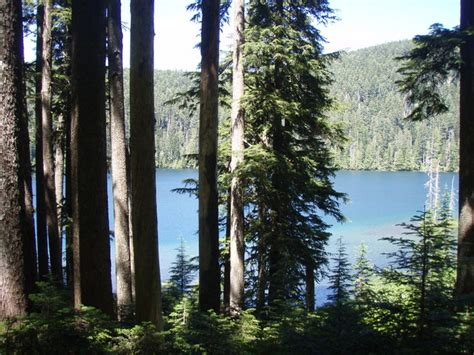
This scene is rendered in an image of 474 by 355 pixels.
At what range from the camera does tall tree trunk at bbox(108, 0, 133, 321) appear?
7.22 metres

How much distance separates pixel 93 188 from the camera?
13.2 ft

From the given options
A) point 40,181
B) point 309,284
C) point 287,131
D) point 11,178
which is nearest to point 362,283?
point 309,284

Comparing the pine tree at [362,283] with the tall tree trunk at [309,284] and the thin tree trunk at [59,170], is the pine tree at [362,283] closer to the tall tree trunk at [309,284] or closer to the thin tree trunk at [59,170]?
the tall tree trunk at [309,284]

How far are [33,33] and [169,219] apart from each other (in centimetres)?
2987

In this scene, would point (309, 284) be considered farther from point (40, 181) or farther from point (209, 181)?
point (40, 181)

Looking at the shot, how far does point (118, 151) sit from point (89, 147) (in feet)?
11.1

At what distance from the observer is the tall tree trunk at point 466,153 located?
6035 mm

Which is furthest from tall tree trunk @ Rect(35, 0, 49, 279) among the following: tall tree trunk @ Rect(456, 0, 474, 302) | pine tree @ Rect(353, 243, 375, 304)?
tall tree trunk @ Rect(456, 0, 474, 302)

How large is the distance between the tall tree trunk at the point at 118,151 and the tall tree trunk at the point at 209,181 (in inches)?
82.6

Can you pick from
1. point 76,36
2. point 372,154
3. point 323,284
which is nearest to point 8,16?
point 76,36

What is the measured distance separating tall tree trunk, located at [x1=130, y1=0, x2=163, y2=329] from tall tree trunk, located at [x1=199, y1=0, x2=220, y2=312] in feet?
4.82

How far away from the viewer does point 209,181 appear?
584cm

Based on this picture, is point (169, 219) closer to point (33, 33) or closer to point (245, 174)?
point (33, 33)

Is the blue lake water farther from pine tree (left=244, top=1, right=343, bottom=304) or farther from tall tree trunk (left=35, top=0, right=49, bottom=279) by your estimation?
tall tree trunk (left=35, top=0, right=49, bottom=279)
